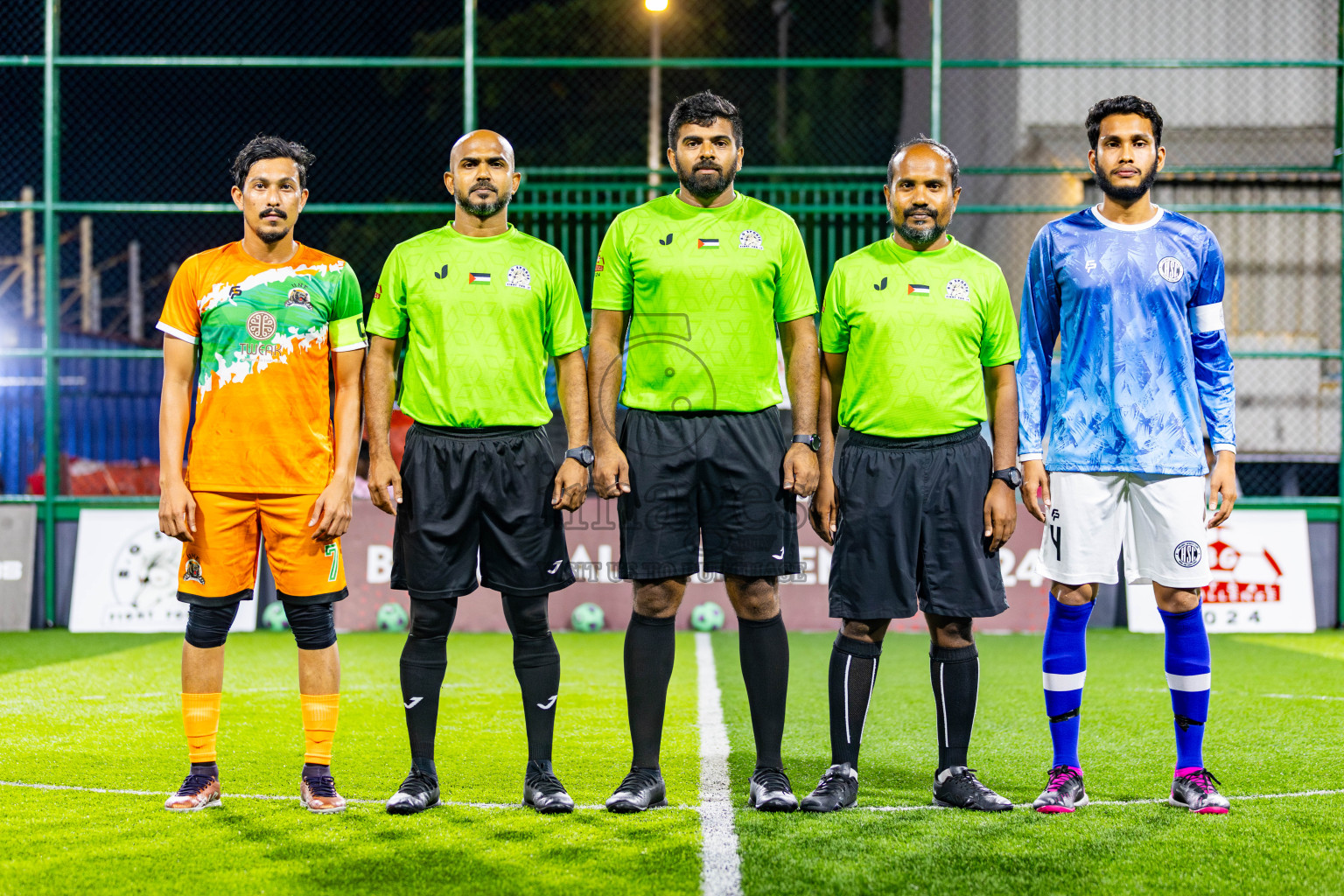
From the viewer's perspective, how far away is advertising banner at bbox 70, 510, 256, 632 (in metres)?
9.59

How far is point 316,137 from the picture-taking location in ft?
64.5

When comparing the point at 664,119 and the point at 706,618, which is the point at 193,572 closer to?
the point at 706,618

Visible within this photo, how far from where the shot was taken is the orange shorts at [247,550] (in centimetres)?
410

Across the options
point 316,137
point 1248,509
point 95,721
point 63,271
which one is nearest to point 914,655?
point 1248,509

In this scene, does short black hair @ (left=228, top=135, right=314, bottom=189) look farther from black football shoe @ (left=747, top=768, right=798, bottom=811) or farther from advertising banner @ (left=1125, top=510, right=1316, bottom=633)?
advertising banner @ (left=1125, top=510, right=1316, bottom=633)

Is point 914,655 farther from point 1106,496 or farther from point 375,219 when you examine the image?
point 375,219

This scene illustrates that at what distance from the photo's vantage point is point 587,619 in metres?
9.70

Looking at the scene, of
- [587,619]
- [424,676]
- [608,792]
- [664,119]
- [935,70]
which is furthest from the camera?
[664,119]

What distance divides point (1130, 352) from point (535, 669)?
2.19m

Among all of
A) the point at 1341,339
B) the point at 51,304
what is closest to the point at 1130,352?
the point at 1341,339

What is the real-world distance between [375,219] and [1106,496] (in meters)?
12.7

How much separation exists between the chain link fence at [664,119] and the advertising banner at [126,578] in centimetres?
162

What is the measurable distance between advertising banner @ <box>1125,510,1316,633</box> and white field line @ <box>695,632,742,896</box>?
4634mm

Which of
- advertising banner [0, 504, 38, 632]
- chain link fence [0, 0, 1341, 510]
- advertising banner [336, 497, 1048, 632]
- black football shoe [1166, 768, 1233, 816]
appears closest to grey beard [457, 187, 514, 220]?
black football shoe [1166, 768, 1233, 816]
